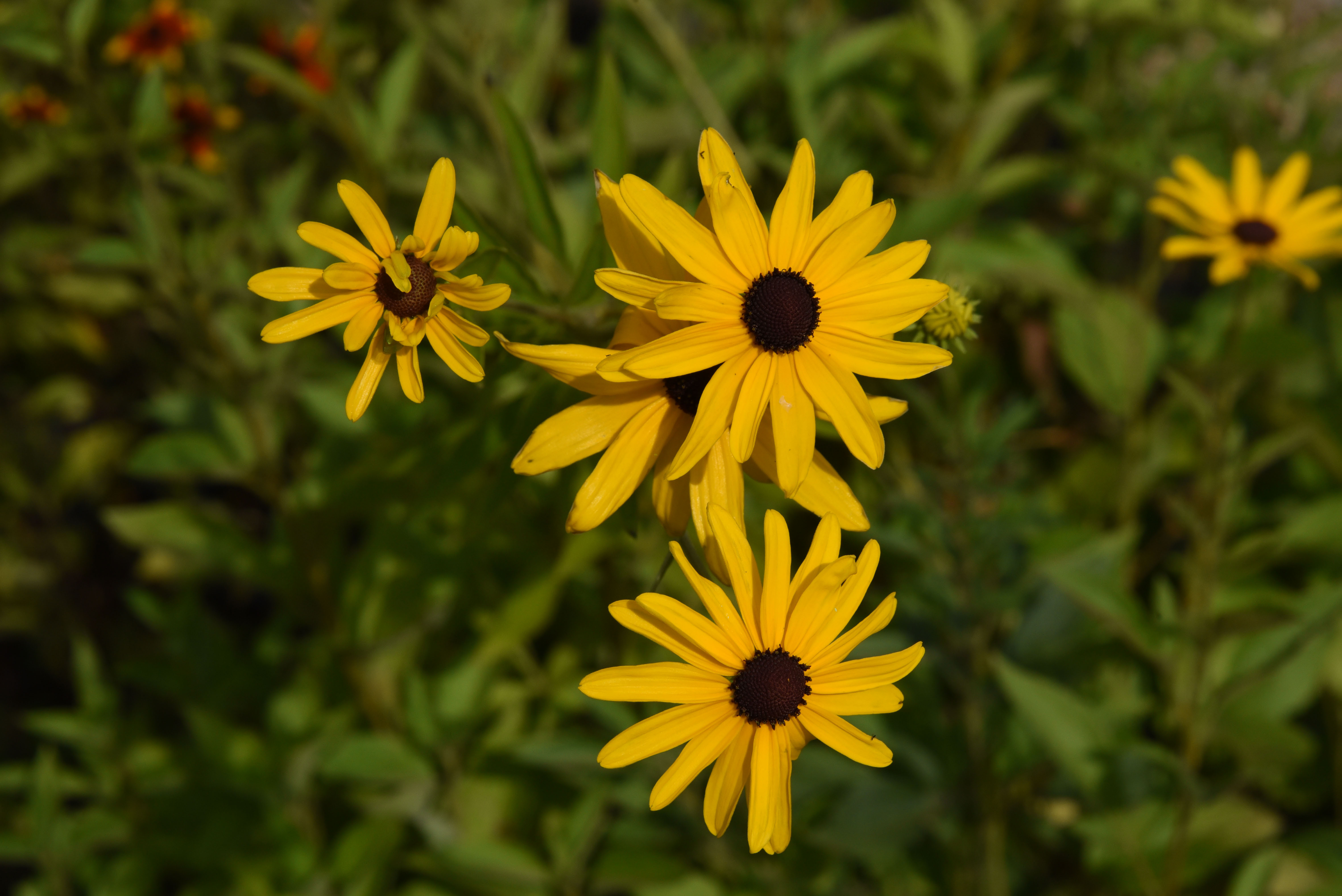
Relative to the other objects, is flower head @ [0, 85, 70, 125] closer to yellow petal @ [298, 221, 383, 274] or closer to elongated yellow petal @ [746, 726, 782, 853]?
yellow petal @ [298, 221, 383, 274]

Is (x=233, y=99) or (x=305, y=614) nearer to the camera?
(x=305, y=614)

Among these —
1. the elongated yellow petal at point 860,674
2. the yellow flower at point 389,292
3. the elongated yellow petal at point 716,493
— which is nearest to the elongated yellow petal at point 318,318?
the yellow flower at point 389,292

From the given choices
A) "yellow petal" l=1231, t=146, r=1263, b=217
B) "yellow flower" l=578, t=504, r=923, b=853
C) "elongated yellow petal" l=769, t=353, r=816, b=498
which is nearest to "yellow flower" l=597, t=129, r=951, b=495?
"elongated yellow petal" l=769, t=353, r=816, b=498

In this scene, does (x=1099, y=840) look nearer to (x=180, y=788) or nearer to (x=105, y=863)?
(x=180, y=788)

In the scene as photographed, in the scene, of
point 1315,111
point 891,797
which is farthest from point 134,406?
point 1315,111

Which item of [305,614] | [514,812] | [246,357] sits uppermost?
[246,357]
